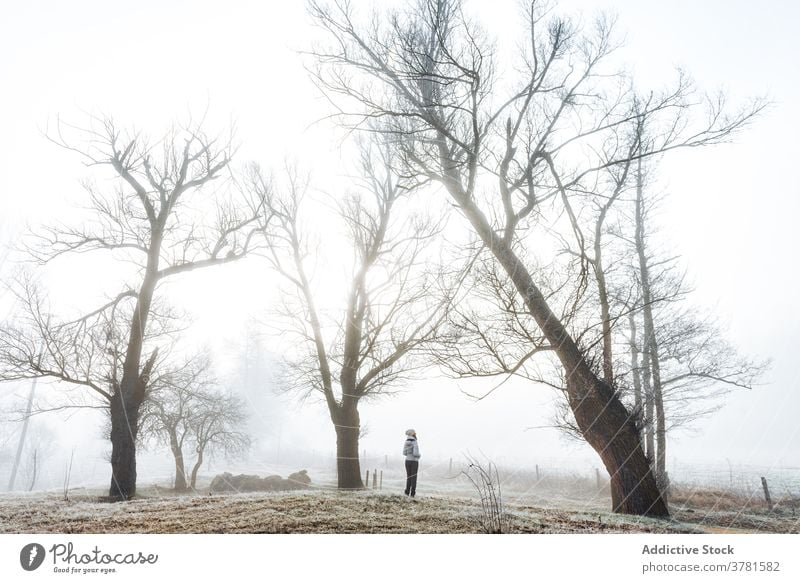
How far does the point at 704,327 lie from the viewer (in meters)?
3.73

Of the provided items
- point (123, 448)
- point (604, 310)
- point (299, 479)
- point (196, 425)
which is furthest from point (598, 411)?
point (196, 425)

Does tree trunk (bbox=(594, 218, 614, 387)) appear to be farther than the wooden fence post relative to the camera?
Yes

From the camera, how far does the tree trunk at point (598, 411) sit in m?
3.55

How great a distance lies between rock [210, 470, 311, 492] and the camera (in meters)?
7.82

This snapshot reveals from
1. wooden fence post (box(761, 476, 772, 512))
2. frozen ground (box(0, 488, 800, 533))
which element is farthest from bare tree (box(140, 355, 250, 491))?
wooden fence post (box(761, 476, 772, 512))

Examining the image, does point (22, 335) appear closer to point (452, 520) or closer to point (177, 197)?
point (177, 197)

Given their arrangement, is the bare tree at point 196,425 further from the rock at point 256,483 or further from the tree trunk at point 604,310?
the tree trunk at point 604,310

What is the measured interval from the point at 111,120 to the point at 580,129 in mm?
4755

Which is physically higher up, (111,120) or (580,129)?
(111,120)

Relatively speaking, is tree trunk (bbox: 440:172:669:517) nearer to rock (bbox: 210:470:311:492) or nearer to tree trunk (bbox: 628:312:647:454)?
tree trunk (bbox: 628:312:647:454)

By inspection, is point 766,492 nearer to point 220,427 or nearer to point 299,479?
point 299,479

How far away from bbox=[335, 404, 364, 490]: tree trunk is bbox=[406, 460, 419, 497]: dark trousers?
121cm
